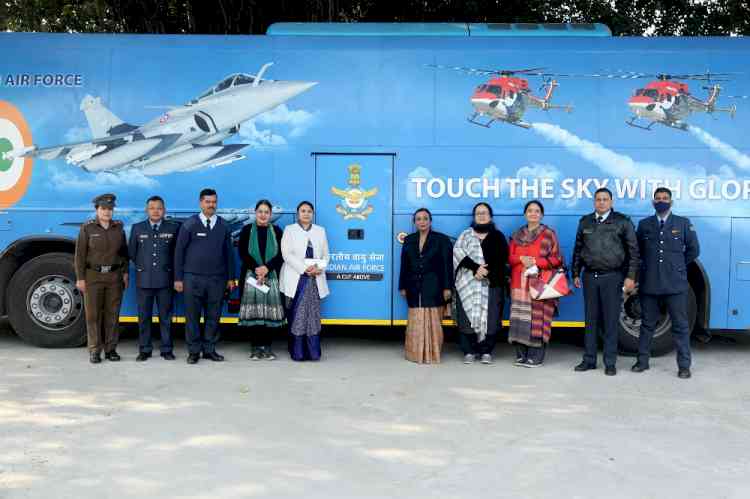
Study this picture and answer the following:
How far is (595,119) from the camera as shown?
7.39 metres

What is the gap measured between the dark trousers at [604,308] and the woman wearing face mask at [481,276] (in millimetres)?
874

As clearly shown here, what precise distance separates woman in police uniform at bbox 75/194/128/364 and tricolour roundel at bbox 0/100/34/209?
3.28ft

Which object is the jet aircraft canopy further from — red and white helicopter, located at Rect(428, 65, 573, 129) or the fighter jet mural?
red and white helicopter, located at Rect(428, 65, 573, 129)

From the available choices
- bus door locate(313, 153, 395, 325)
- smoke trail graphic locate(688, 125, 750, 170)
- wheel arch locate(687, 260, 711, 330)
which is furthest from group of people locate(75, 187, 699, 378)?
smoke trail graphic locate(688, 125, 750, 170)

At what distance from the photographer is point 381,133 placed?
7.46 metres

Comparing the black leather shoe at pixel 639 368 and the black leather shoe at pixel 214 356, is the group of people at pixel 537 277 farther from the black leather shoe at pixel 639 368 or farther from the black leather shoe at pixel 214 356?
the black leather shoe at pixel 214 356

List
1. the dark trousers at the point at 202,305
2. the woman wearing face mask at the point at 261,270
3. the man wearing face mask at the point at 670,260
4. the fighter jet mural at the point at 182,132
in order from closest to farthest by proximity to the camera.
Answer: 1. the man wearing face mask at the point at 670,260
2. the dark trousers at the point at 202,305
3. the woman wearing face mask at the point at 261,270
4. the fighter jet mural at the point at 182,132

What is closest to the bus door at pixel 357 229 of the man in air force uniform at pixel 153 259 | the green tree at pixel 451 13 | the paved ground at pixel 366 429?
the paved ground at pixel 366 429

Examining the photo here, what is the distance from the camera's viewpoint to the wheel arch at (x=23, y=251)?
24.8ft

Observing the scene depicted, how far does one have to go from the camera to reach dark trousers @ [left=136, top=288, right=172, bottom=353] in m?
7.29

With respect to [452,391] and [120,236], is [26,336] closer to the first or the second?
[120,236]

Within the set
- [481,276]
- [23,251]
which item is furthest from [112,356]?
[481,276]

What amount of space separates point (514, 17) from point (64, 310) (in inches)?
385

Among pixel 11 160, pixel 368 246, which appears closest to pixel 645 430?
pixel 368 246
